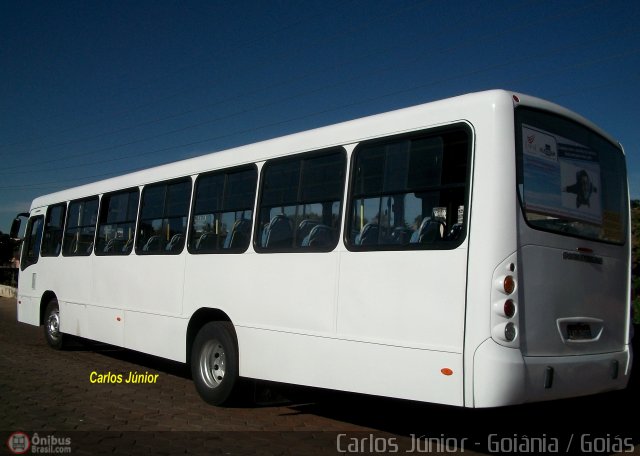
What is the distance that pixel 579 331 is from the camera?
5605 millimetres

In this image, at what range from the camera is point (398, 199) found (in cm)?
565

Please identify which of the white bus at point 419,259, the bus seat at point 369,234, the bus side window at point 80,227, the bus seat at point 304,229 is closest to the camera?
the white bus at point 419,259

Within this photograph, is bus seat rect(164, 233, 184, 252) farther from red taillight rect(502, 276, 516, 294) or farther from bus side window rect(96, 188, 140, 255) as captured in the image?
red taillight rect(502, 276, 516, 294)

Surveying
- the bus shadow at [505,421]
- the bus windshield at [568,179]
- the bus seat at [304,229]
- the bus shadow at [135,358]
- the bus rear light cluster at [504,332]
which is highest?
the bus windshield at [568,179]

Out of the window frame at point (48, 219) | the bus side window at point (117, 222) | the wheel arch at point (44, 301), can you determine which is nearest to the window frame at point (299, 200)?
the bus side window at point (117, 222)

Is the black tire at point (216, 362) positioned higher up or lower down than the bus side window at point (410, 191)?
lower down

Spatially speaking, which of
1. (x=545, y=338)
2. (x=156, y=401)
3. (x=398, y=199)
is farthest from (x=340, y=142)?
(x=156, y=401)

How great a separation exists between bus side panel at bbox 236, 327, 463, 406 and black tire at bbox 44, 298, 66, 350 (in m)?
6.34

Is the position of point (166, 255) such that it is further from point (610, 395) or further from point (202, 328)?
point (610, 395)

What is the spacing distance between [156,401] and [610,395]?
5.87 metres

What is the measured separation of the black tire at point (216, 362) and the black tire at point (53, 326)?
17.4 ft

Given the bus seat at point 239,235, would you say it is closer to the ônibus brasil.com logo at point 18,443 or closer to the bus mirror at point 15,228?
the ônibus brasil.com logo at point 18,443

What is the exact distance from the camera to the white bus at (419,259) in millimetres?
5023

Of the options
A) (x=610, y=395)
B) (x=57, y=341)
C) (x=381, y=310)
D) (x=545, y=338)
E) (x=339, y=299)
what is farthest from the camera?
(x=57, y=341)
